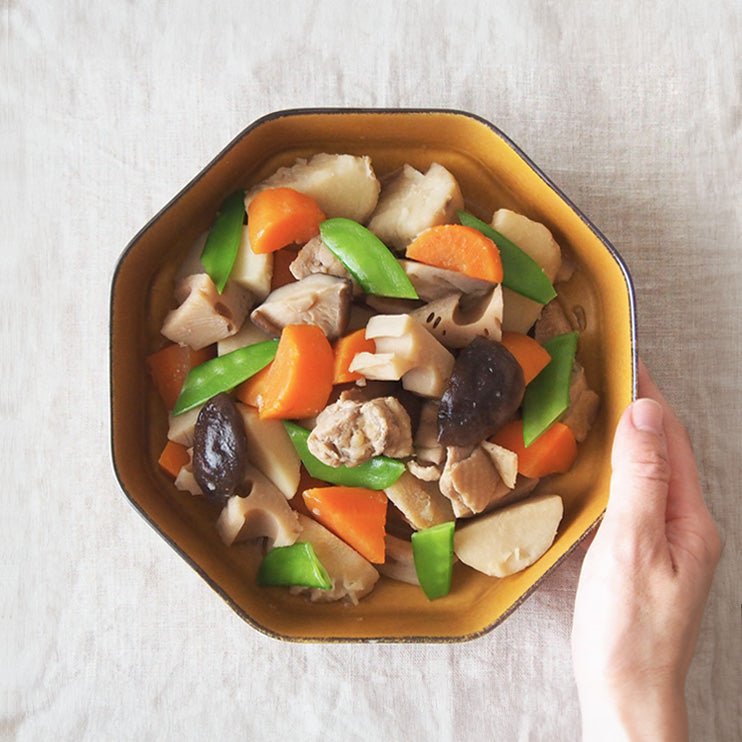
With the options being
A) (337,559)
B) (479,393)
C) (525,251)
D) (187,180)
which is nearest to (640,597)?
(479,393)

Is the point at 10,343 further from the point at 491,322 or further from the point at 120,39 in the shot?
the point at 491,322

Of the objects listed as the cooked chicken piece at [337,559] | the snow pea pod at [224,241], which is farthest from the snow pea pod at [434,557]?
the snow pea pod at [224,241]

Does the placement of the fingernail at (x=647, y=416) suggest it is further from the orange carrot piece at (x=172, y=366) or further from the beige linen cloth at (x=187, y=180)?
the orange carrot piece at (x=172, y=366)

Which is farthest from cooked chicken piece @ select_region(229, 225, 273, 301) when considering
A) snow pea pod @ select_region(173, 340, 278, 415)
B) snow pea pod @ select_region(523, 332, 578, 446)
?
snow pea pod @ select_region(523, 332, 578, 446)

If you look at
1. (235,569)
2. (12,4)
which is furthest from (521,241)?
(12,4)

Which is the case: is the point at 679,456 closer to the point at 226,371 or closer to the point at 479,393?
the point at 479,393

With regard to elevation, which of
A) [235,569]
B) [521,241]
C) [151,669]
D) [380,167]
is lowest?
[151,669]

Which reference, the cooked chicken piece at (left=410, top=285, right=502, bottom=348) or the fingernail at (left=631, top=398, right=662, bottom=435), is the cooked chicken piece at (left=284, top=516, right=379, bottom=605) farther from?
the fingernail at (left=631, top=398, right=662, bottom=435)
